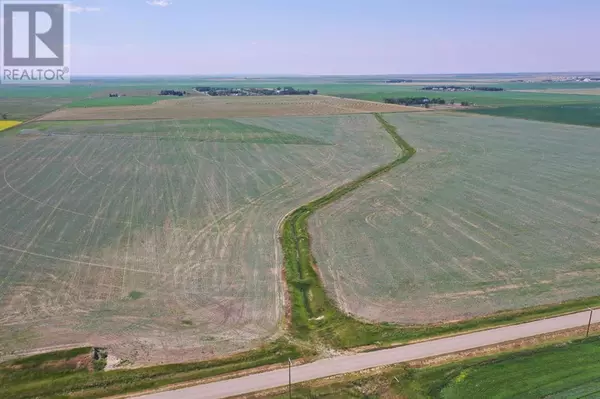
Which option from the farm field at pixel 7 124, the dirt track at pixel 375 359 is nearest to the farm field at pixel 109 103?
the farm field at pixel 7 124

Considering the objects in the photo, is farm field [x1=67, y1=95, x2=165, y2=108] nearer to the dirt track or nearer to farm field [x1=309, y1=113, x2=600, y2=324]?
farm field [x1=309, y1=113, x2=600, y2=324]

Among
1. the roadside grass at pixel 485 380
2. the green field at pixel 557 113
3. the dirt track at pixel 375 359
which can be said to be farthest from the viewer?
the green field at pixel 557 113

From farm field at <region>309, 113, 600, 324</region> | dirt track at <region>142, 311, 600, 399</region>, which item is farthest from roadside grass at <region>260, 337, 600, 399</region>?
farm field at <region>309, 113, 600, 324</region>

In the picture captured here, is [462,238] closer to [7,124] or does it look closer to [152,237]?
[152,237]

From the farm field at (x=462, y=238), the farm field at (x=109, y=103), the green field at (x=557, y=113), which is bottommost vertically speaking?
the farm field at (x=462, y=238)

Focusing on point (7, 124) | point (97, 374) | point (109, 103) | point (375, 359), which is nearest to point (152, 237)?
point (97, 374)

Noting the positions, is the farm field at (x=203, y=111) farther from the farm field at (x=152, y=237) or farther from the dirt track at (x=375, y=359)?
the dirt track at (x=375, y=359)
